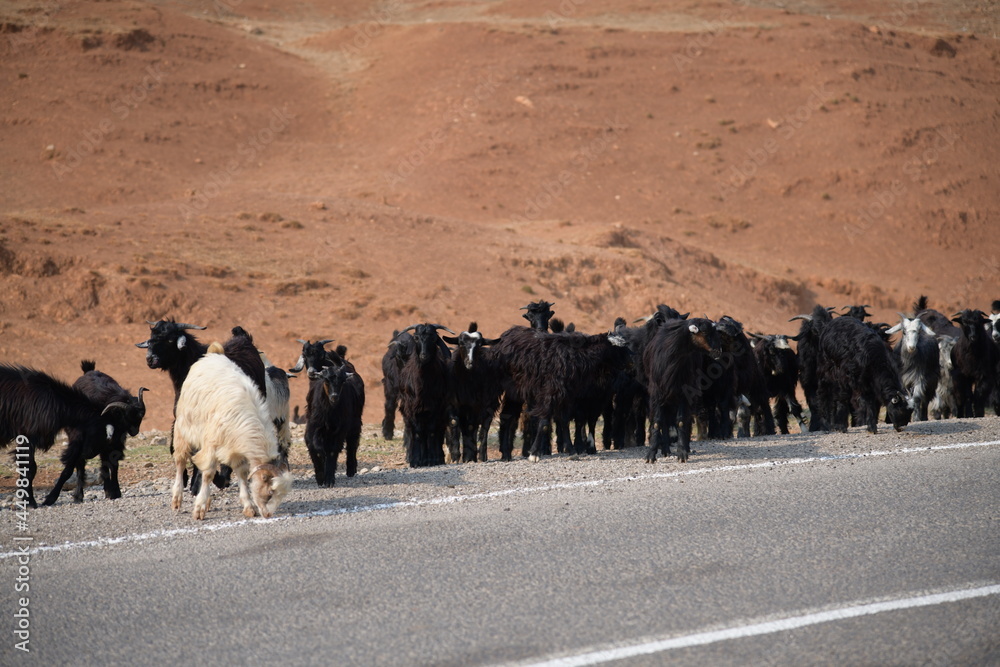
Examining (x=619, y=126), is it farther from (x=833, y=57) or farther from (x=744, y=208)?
(x=833, y=57)

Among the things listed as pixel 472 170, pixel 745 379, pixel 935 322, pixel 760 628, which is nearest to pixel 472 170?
pixel 472 170

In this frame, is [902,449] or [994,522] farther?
[902,449]

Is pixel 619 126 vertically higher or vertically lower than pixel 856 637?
higher

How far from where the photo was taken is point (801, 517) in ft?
26.8

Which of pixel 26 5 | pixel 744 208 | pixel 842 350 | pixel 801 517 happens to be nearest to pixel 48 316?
pixel 842 350

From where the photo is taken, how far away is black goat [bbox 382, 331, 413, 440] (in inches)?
563

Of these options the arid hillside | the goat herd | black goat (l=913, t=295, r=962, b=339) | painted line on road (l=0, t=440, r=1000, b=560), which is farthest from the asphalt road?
the arid hillside

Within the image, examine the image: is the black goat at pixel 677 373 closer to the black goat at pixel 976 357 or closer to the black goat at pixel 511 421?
the black goat at pixel 511 421

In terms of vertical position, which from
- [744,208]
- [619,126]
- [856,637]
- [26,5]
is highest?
[26,5]

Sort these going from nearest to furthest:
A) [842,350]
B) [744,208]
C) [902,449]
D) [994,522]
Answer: [994,522] → [902,449] → [842,350] → [744,208]

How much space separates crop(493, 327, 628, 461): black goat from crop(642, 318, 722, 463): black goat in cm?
132

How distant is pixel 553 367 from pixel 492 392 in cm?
115

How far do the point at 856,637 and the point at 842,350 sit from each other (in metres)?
9.01

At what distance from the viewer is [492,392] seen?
14.0 m
